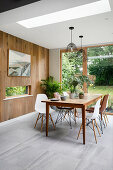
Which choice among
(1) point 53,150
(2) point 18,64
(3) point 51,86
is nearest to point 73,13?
(2) point 18,64

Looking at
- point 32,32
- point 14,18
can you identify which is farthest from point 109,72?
point 14,18

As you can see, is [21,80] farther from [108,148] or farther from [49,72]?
[108,148]

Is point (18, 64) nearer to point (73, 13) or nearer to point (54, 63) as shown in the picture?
point (54, 63)

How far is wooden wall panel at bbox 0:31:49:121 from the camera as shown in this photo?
13.9 ft

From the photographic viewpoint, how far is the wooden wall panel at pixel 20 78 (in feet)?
13.9

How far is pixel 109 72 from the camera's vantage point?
5488 millimetres

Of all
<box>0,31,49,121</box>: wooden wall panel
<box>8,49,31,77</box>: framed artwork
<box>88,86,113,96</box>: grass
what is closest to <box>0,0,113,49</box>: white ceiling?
<box>0,31,49,121</box>: wooden wall panel

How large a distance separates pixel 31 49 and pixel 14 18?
96.2 inches

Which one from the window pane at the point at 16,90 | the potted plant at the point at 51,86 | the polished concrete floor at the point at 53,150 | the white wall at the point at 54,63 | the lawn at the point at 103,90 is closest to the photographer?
the polished concrete floor at the point at 53,150

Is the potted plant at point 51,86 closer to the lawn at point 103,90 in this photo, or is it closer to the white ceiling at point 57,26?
the lawn at point 103,90


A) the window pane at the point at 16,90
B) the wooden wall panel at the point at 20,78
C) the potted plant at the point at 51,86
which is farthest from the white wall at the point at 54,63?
the window pane at the point at 16,90

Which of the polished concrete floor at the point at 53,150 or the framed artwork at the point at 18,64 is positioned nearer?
the polished concrete floor at the point at 53,150

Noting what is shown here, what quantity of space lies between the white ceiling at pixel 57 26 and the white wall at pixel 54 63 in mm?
1131

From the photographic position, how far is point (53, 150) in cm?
264
